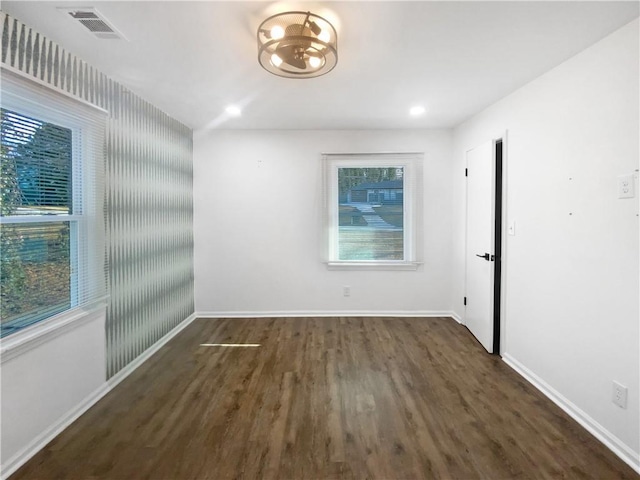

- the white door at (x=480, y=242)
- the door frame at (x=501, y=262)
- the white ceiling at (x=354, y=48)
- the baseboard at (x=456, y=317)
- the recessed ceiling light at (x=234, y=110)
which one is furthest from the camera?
the baseboard at (x=456, y=317)

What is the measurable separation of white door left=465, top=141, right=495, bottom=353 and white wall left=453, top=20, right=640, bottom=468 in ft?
0.67

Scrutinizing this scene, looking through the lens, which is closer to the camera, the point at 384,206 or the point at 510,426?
the point at 510,426

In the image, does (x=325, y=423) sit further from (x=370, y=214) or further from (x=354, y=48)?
(x=370, y=214)

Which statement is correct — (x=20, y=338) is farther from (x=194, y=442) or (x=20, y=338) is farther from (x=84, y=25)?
(x=84, y=25)

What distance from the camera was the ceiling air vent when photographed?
1.59 meters

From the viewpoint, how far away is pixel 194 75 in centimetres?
231

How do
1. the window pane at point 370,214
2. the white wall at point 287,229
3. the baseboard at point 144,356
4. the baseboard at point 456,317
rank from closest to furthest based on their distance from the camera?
the baseboard at point 144,356, the baseboard at point 456,317, the white wall at point 287,229, the window pane at point 370,214

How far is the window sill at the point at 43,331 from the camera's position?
5.20ft

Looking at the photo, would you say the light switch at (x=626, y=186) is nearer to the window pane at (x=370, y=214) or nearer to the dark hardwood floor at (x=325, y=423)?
the dark hardwood floor at (x=325, y=423)

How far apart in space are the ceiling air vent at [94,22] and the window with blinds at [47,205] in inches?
18.2

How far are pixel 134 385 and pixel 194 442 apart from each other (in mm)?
971

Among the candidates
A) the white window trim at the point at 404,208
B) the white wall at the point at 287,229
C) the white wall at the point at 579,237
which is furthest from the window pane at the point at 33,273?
the white wall at the point at 579,237

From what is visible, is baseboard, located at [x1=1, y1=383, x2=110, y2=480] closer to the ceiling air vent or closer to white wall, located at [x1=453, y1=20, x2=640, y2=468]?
the ceiling air vent

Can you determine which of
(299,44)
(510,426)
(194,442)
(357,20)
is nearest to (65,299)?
(194,442)
